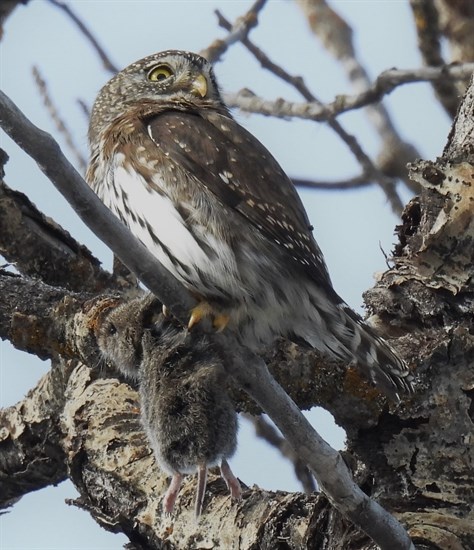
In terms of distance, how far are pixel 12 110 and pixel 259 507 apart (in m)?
1.51

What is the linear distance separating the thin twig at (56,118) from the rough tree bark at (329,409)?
0.87 metres

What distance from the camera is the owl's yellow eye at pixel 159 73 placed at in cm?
519

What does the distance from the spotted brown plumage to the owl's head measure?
84cm

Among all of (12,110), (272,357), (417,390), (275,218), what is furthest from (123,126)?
(12,110)

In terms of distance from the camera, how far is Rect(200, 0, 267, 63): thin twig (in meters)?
4.96

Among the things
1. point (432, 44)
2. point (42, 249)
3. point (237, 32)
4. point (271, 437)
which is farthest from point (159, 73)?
point (271, 437)

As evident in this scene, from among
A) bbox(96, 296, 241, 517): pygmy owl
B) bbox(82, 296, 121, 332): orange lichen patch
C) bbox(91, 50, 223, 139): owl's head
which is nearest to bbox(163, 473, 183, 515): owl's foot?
bbox(96, 296, 241, 517): pygmy owl

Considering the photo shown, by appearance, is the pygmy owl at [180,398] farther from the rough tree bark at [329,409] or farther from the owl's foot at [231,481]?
the rough tree bark at [329,409]

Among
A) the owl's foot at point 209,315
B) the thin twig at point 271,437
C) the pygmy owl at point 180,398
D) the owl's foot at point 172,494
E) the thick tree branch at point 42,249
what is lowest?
the owl's foot at point 172,494

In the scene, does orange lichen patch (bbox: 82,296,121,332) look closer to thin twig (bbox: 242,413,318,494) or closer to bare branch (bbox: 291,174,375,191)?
thin twig (bbox: 242,413,318,494)

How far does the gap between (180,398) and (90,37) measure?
268 cm

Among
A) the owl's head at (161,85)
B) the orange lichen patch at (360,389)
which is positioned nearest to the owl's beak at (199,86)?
the owl's head at (161,85)

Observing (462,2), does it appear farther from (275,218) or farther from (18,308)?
(18,308)

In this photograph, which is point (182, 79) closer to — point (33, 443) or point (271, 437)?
point (271, 437)
